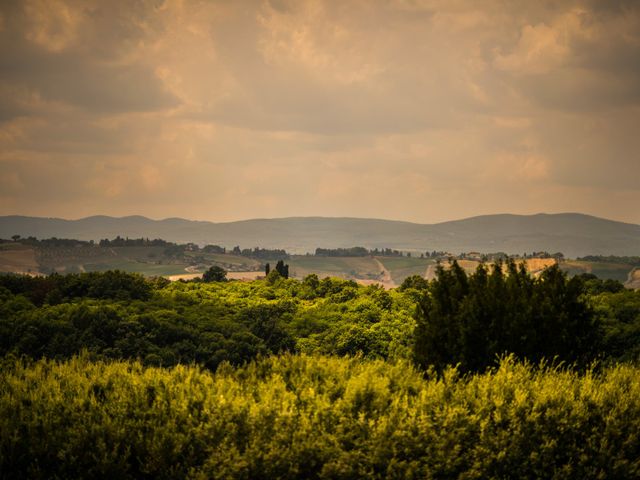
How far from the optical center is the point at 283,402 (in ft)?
51.4

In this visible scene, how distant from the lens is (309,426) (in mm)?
15070

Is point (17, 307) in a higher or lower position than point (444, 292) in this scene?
lower

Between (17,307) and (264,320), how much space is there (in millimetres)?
16005

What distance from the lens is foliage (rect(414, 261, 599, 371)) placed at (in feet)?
74.1

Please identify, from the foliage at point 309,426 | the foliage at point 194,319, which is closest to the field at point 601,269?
the foliage at point 194,319

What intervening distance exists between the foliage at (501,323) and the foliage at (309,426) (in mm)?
4065

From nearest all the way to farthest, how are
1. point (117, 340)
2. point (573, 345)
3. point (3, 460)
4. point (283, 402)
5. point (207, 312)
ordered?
point (3, 460), point (283, 402), point (573, 345), point (117, 340), point (207, 312)

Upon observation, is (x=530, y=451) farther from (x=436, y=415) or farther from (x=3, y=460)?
(x=3, y=460)

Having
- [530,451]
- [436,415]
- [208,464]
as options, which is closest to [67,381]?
[208,464]

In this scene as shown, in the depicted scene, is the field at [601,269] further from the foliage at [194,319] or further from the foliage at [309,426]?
the foliage at [309,426]

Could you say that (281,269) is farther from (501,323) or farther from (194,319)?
(501,323)

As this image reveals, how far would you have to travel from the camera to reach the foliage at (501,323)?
22.6 meters

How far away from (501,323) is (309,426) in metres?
9.64

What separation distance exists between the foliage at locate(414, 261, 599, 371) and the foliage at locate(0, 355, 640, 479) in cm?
406
